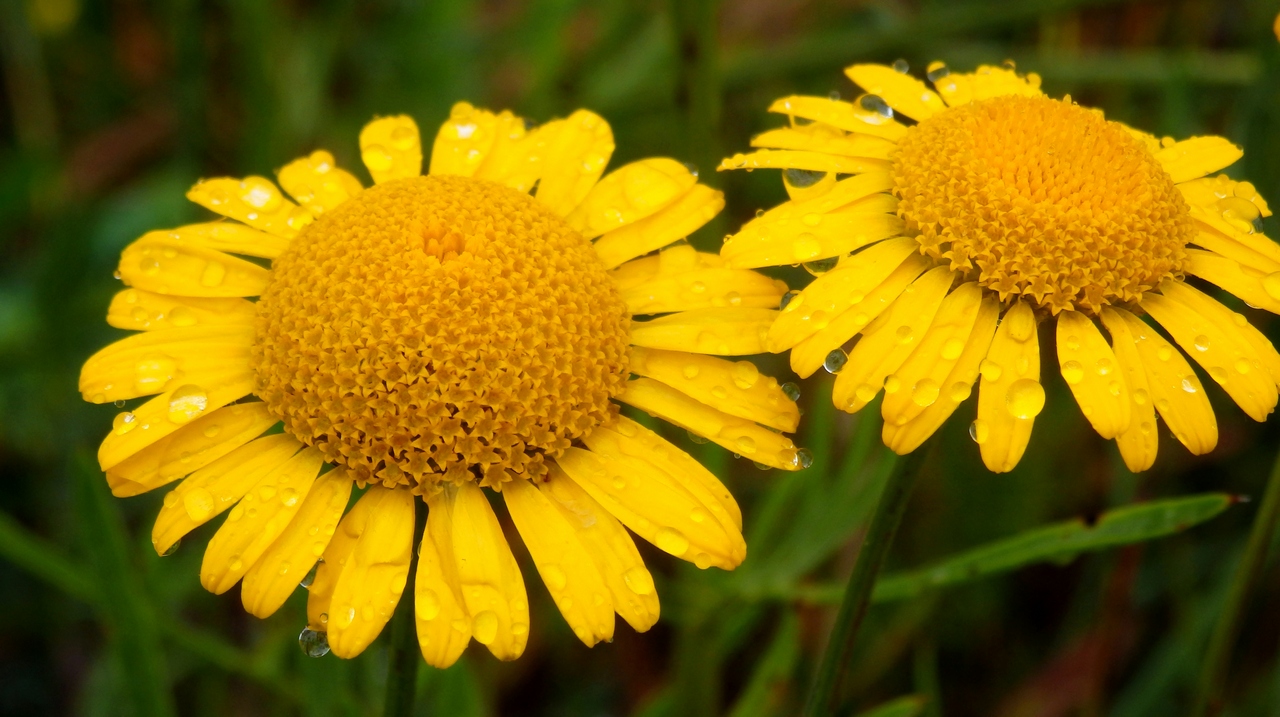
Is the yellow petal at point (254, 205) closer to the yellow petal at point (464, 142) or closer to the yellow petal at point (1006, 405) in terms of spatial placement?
the yellow petal at point (464, 142)

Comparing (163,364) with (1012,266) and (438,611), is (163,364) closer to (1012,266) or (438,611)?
(438,611)

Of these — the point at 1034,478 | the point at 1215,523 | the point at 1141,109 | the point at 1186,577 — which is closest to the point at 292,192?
the point at 1034,478

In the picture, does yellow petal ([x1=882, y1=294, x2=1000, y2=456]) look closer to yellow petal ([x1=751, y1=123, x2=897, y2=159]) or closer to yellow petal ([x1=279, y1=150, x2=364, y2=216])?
yellow petal ([x1=751, y1=123, x2=897, y2=159])

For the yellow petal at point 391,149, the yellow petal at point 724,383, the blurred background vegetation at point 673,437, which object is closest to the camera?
the yellow petal at point 724,383

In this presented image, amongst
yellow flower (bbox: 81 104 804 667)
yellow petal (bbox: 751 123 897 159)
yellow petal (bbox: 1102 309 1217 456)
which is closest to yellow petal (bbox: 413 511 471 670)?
yellow flower (bbox: 81 104 804 667)

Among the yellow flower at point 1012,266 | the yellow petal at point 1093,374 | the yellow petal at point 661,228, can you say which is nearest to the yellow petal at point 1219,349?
the yellow flower at point 1012,266

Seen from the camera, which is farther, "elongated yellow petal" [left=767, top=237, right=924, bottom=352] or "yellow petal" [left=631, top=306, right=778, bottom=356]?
"yellow petal" [left=631, top=306, right=778, bottom=356]

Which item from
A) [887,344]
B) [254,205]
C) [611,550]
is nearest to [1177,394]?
[887,344]
